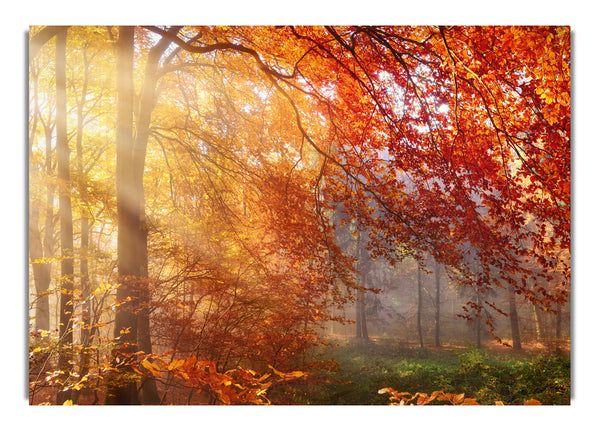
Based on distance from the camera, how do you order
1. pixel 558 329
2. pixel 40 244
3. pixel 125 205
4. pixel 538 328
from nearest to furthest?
1. pixel 538 328
2. pixel 558 329
3. pixel 40 244
4. pixel 125 205

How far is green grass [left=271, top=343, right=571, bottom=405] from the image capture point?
1961 mm

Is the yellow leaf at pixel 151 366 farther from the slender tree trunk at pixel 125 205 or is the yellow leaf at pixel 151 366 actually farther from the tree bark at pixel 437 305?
the tree bark at pixel 437 305

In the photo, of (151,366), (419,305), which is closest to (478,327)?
(419,305)

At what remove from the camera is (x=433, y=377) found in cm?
203

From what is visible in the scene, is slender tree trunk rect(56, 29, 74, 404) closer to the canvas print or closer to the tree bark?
the canvas print

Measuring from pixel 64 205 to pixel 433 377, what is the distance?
3259 millimetres

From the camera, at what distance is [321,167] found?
2.23m

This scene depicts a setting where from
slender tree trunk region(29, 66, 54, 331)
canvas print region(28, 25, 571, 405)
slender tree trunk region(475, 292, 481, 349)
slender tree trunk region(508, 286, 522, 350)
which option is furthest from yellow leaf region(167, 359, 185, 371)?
slender tree trunk region(508, 286, 522, 350)

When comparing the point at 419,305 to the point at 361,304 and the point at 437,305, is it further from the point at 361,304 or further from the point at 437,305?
the point at 361,304

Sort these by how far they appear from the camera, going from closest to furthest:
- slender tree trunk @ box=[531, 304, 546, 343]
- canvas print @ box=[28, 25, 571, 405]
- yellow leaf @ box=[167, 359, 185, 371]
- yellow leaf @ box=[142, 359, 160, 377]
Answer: yellow leaf @ box=[142, 359, 160, 377] → yellow leaf @ box=[167, 359, 185, 371] → slender tree trunk @ box=[531, 304, 546, 343] → canvas print @ box=[28, 25, 571, 405]

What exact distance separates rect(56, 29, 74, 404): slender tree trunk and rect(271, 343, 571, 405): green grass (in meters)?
A: 1.62

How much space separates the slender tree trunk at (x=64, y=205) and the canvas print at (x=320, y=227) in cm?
2

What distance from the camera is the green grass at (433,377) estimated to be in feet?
6.43
